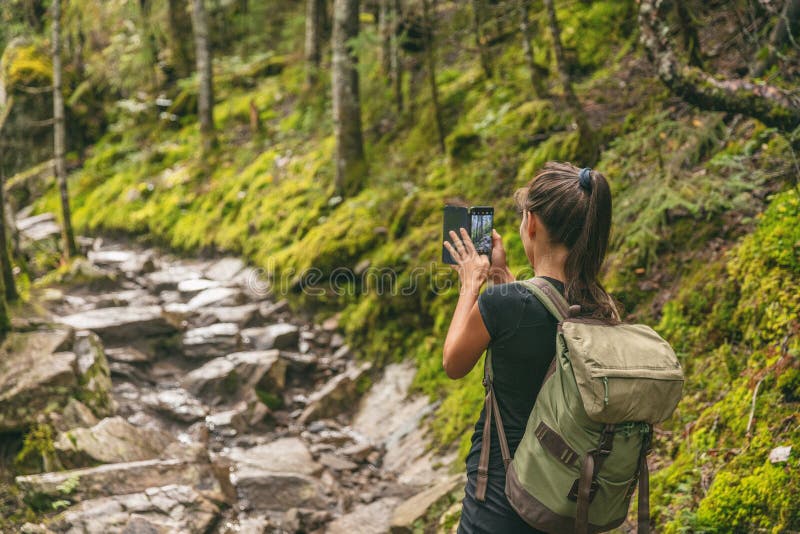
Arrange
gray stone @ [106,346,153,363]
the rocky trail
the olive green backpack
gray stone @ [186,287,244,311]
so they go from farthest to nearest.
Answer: gray stone @ [186,287,244,311]
gray stone @ [106,346,153,363]
the rocky trail
the olive green backpack

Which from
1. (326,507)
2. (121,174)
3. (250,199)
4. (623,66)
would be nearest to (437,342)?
(326,507)

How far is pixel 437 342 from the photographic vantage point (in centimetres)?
724

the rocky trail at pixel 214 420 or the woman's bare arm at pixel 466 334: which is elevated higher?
the woman's bare arm at pixel 466 334

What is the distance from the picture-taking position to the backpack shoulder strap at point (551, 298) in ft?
7.07

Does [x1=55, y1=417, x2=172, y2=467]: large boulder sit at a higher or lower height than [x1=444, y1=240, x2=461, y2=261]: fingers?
lower

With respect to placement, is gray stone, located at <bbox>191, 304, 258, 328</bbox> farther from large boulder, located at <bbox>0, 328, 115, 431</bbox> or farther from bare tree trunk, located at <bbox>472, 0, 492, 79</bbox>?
Answer: bare tree trunk, located at <bbox>472, 0, 492, 79</bbox>

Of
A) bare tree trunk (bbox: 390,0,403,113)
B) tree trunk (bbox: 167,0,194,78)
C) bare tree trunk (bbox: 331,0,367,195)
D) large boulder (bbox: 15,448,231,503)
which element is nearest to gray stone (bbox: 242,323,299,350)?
large boulder (bbox: 15,448,231,503)

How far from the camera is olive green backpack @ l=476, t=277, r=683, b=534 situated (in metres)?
2.00

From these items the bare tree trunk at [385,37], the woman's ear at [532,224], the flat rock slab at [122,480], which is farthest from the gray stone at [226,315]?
the woman's ear at [532,224]

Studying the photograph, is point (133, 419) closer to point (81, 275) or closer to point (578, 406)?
point (81, 275)

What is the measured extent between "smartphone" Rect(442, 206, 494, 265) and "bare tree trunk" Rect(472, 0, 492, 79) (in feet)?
24.0

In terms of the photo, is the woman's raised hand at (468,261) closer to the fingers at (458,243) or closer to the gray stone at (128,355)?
the fingers at (458,243)

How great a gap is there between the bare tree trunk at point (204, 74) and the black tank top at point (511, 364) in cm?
1501

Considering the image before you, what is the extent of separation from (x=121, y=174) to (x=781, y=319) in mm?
17409
